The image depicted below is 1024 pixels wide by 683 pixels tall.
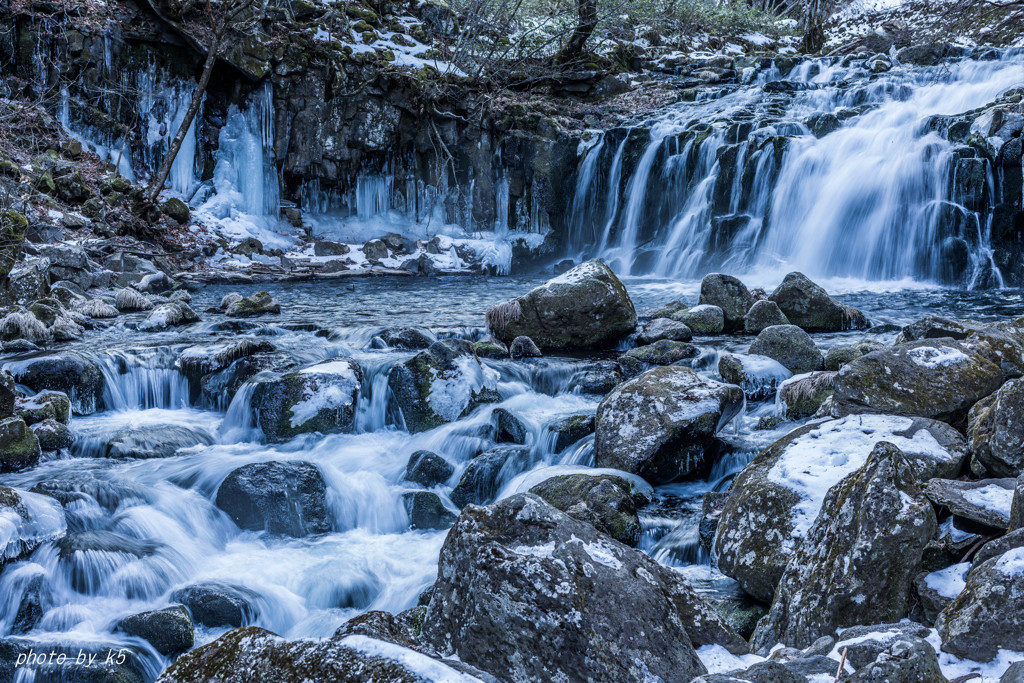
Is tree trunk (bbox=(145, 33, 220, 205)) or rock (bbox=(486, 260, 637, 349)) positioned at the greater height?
tree trunk (bbox=(145, 33, 220, 205))

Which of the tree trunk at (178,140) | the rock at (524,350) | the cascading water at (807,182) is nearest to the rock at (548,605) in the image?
the rock at (524,350)

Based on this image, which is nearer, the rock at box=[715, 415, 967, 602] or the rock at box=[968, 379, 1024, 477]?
the rock at box=[968, 379, 1024, 477]

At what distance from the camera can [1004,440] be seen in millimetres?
2959

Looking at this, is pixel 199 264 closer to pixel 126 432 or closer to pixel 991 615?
pixel 126 432

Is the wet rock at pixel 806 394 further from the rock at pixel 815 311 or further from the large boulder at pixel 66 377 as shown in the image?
the large boulder at pixel 66 377

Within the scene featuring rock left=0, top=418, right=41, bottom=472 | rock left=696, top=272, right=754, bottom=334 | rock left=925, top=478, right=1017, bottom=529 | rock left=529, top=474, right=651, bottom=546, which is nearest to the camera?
rock left=925, top=478, right=1017, bottom=529

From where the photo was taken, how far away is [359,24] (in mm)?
18062

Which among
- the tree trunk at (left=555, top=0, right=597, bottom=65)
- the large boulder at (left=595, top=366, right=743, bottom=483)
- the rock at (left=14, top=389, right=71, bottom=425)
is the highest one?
the tree trunk at (left=555, top=0, right=597, bottom=65)

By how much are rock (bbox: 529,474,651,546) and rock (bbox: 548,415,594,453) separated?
102 centimetres

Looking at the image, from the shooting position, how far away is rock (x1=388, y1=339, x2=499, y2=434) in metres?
6.11

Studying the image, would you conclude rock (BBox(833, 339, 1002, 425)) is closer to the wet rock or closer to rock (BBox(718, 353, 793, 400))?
the wet rock

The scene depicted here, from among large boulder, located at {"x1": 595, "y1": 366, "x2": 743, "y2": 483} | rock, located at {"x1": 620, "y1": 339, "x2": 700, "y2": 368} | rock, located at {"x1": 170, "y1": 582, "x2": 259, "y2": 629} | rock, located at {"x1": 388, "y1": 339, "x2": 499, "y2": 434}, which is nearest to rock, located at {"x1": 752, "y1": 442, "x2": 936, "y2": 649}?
large boulder, located at {"x1": 595, "y1": 366, "x2": 743, "y2": 483}

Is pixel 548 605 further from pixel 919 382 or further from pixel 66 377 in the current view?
pixel 66 377

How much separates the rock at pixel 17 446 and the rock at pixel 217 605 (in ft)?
6.72
